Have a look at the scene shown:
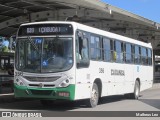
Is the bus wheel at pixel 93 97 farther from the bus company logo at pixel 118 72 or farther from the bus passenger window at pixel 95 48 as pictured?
the bus company logo at pixel 118 72

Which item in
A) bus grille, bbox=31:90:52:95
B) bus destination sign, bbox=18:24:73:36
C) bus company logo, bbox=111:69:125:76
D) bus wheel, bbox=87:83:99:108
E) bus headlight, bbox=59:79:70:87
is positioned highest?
bus destination sign, bbox=18:24:73:36

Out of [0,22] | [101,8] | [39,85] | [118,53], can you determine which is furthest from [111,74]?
[0,22]

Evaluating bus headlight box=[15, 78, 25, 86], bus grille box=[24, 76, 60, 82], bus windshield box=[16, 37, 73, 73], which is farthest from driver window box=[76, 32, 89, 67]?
bus headlight box=[15, 78, 25, 86]

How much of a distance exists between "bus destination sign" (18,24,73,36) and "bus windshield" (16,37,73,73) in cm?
19

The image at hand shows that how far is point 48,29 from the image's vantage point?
1520 centimetres

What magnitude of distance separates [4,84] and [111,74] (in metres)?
10.1

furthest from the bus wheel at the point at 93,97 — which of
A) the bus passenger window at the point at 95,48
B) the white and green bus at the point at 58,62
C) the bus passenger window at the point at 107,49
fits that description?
the bus passenger window at the point at 107,49

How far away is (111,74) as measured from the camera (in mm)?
18234

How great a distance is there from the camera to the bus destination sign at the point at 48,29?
15047 millimetres

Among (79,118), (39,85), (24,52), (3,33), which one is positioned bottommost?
(79,118)

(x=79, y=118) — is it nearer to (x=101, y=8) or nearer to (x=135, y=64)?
(x=135, y=64)

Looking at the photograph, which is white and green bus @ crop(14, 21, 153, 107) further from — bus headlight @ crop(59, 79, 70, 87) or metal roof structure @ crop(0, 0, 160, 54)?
metal roof structure @ crop(0, 0, 160, 54)

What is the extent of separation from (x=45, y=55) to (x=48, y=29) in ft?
3.12

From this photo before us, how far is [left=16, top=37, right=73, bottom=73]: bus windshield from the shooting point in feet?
48.4
